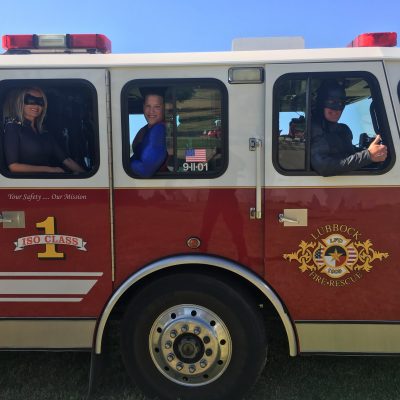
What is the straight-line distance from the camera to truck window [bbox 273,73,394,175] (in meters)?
2.97

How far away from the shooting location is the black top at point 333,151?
9.66ft

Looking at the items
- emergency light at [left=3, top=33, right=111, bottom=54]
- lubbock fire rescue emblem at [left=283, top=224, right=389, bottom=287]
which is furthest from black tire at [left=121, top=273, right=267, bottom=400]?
emergency light at [left=3, top=33, right=111, bottom=54]

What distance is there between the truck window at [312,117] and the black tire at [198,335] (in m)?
1.03

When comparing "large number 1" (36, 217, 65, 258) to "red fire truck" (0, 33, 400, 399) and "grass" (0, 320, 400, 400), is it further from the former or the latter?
"grass" (0, 320, 400, 400)

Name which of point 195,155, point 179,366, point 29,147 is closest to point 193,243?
point 195,155

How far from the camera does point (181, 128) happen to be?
10.1 ft

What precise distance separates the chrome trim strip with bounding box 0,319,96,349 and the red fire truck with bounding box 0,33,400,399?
0.02m

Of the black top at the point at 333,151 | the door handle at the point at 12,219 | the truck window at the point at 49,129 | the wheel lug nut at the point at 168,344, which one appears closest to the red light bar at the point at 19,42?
the truck window at the point at 49,129

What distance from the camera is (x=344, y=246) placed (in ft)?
9.87

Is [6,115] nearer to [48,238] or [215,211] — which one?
[48,238]

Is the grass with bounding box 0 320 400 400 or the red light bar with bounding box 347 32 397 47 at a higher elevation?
the red light bar with bounding box 347 32 397 47

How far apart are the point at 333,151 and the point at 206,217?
994mm

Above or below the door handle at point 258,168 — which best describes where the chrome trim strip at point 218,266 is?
below

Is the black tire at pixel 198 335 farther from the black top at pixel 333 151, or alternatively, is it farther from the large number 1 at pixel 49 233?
the black top at pixel 333 151
